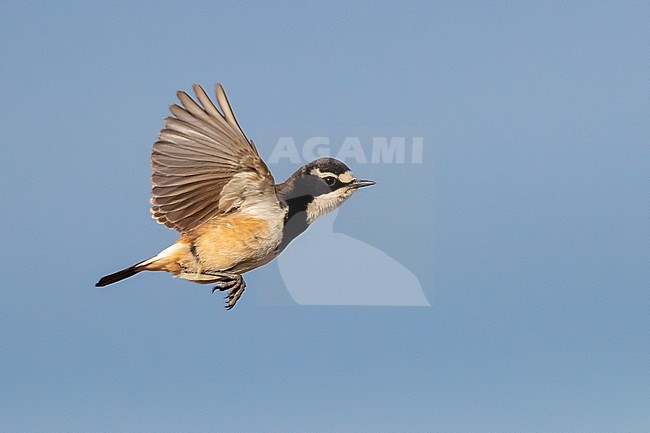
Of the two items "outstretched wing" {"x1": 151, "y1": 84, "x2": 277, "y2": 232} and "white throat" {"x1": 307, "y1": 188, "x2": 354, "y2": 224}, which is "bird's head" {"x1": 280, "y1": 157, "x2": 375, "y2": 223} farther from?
"outstretched wing" {"x1": 151, "y1": 84, "x2": 277, "y2": 232}

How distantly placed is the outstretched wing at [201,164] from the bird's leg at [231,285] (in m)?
0.31

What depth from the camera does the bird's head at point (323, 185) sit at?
3137 millimetres

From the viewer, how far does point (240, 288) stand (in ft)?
10.2

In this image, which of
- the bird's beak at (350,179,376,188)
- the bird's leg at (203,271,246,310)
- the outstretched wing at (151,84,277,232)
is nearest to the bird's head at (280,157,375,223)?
the bird's beak at (350,179,376,188)

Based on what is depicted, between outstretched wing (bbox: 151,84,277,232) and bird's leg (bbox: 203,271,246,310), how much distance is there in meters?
0.31

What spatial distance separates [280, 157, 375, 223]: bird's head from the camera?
10.3ft

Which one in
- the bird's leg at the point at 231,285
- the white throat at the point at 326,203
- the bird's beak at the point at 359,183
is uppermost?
the bird's beak at the point at 359,183

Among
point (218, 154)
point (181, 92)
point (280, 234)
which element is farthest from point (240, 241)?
point (181, 92)

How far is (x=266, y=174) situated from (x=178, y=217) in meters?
0.41

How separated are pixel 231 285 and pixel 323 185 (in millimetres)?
493

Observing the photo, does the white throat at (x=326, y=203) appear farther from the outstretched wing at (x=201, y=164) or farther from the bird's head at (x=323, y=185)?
the outstretched wing at (x=201, y=164)

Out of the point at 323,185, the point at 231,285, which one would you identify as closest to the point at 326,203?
the point at 323,185

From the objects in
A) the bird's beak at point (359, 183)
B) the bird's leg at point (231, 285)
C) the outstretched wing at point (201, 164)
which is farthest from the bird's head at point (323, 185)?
the bird's leg at point (231, 285)

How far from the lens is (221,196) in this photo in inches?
136
